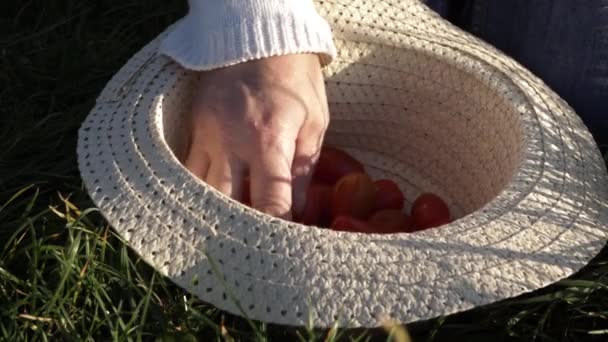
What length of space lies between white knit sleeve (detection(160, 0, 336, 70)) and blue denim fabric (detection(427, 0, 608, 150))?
1.50 ft

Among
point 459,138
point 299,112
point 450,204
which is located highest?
point 299,112

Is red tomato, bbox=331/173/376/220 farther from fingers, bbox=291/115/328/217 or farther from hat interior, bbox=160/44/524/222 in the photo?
hat interior, bbox=160/44/524/222

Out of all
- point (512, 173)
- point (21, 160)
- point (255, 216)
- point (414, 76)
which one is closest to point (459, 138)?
point (414, 76)

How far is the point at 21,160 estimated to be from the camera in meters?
1.58

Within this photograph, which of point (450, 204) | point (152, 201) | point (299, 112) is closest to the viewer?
point (152, 201)

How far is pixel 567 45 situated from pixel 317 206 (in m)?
0.51

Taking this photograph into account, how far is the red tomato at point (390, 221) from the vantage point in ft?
4.83

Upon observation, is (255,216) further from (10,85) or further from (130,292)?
(10,85)

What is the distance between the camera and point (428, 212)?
1.50 meters

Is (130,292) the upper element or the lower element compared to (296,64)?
lower

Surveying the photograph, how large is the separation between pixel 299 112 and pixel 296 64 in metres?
0.07

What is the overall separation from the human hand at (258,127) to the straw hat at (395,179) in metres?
0.07

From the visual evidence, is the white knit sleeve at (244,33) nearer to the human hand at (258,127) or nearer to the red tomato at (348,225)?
the human hand at (258,127)

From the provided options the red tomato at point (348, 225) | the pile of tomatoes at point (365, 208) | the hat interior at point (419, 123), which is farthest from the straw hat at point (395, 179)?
the red tomato at point (348, 225)
